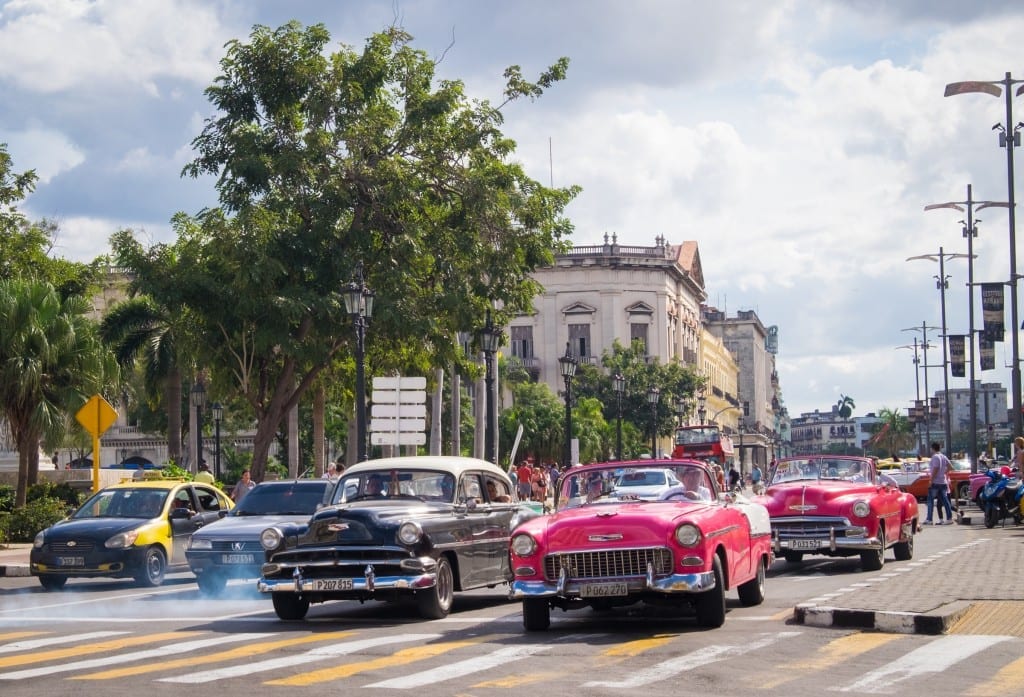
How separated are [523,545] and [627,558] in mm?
978

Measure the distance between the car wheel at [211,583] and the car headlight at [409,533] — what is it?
5074 mm

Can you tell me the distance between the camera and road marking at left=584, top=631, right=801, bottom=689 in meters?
10.1

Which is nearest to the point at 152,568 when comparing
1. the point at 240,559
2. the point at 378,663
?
the point at 240,559

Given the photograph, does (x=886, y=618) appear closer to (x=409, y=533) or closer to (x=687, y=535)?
(x=687, y=535)

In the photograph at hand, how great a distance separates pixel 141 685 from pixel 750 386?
16580 cm

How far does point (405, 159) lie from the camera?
114 feet

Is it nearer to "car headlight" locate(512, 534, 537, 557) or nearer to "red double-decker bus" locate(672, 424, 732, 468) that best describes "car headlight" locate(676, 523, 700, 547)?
"car headlight" locate(512, 534, 537, 557)

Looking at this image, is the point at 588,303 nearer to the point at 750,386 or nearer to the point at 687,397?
the point at 687,397

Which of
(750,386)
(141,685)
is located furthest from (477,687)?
(750,386)

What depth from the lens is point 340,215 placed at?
3422cm

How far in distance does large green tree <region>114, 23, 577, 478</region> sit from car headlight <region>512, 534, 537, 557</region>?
19.7 meters

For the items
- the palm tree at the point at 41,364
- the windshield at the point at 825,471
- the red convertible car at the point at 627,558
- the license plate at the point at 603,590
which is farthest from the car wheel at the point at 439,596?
the palm tree at the point at 41,364

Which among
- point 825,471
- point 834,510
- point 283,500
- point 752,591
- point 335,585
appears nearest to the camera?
point 335,585

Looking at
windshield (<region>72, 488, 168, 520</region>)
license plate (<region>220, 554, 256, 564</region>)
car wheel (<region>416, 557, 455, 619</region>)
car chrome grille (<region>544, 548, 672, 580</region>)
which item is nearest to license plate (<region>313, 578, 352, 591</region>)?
car wheel (<region>416, 557, 455, 619</region>)
